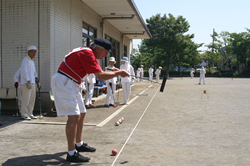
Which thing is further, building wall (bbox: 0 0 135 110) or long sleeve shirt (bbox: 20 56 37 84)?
building wall (bbox: 0 0 135 110)

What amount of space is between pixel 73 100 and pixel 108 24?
568 inches

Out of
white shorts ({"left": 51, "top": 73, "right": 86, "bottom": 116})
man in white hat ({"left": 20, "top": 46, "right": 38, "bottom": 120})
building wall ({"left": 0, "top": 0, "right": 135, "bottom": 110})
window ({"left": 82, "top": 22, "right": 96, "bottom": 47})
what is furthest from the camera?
window ({"left": 82, "top": 22, "right": 96, "bottom": 47})

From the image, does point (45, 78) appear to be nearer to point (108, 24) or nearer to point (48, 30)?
point (48, 30)

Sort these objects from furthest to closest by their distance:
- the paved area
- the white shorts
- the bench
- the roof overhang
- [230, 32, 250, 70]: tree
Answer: [230, 32, 250, 70]: tree, the roof overhang, the bench, the paved area, the white shorts

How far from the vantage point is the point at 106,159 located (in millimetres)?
4250

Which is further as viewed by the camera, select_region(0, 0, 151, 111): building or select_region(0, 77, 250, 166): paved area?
select_region(0, 0, 151, 111): building

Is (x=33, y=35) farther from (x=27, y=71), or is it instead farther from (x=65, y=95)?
(x=65, y=95)

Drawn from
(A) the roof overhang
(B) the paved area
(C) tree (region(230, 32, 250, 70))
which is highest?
(C) tree (region(230, 32, 250, 70))

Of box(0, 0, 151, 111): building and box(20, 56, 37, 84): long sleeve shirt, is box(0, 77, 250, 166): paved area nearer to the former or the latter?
box(20, 56, 37, 84): long sleeve shirt

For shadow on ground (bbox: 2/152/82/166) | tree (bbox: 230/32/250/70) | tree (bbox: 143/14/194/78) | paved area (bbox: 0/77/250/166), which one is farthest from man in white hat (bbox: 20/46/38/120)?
tree (bbox: 230/32/250/70)

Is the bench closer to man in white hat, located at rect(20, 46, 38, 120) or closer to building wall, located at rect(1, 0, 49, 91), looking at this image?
building wall, located at rect(1, 0, 49, 91)

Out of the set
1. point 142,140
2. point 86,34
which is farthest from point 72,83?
point 86,34

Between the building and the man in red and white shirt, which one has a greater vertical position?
the building

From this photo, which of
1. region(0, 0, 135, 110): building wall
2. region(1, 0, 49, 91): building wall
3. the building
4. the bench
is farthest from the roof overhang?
the bench
